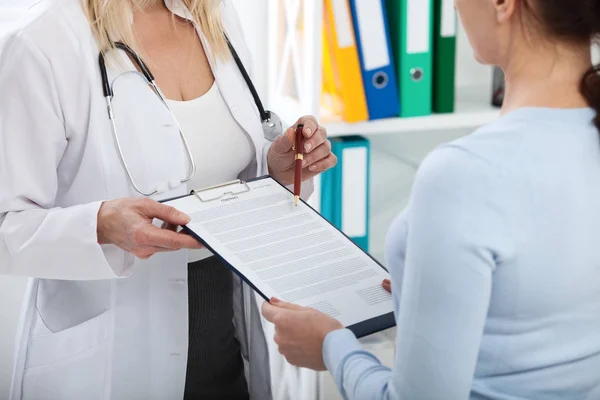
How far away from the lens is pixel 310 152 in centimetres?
130

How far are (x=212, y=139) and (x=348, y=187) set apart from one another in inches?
26.5

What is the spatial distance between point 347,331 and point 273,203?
315 mm

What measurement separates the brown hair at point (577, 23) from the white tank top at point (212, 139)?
0.64 meters

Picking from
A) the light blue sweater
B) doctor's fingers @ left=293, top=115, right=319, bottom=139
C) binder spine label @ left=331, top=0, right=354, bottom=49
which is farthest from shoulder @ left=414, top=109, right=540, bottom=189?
binder spine label @ left=331, top=0, right=354, bottom=49

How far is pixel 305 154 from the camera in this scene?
4.27ft

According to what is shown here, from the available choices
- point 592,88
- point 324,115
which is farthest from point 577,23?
point 324,115

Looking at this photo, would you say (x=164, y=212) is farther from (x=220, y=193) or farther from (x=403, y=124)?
(x=403, y=124)

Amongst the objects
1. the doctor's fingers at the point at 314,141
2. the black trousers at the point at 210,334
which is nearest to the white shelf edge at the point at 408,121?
the doctor's fingers at the point at 314,141

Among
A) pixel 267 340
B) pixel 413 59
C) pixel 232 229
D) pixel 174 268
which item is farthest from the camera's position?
pixel 413 59

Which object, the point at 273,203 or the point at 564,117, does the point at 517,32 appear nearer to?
the point at 564,117

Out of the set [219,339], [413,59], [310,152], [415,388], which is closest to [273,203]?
[310,152]

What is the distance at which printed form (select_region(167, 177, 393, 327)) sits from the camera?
0.98 meters

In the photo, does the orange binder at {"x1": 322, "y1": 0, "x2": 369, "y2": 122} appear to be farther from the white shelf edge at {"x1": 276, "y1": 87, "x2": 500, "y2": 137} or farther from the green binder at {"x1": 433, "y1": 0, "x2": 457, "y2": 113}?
the green binder at {"x1": 433, "y1": 0, "x2": 457, "y2": 113}

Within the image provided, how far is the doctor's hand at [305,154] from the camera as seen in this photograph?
129 cm
